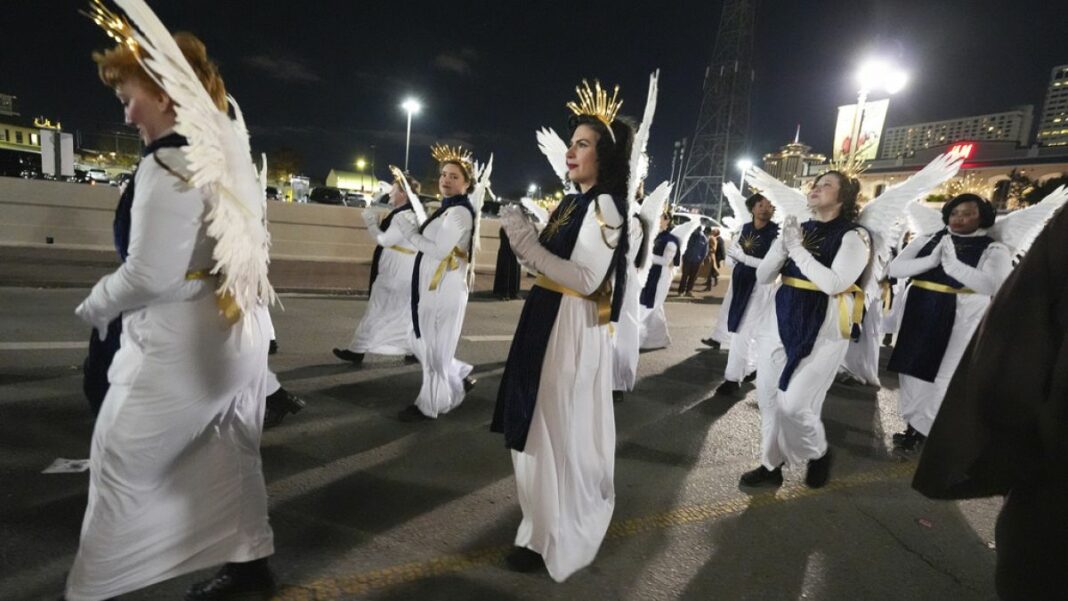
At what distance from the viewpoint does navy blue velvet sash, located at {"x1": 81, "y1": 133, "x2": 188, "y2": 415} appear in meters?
1.79

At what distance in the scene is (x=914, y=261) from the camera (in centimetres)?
470

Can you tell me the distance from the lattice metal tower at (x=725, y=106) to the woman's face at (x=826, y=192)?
4579 centimetres

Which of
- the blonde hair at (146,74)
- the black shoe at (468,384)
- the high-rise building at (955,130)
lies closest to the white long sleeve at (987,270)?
the black shoe at (468,384)

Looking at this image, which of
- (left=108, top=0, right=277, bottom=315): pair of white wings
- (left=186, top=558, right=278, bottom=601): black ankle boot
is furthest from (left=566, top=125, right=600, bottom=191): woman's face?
(left=186, top=558, right=278, bottom=601): black ankle boot

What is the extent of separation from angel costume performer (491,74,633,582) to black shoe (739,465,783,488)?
5.35 feet

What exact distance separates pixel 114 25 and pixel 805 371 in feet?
12.3

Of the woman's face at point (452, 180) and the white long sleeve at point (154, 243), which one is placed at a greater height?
the woman's face at point (452, 180)

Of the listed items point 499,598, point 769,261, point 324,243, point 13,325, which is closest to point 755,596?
point 499,598

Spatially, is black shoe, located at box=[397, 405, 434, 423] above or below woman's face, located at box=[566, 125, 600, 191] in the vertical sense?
below

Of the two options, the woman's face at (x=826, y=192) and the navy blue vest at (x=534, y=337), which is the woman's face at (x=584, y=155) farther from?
the woman's face at (x=826, y=192)

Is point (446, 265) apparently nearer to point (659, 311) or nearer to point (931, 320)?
point (931, 320)

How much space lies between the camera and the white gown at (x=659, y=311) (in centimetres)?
738

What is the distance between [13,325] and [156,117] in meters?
5.62

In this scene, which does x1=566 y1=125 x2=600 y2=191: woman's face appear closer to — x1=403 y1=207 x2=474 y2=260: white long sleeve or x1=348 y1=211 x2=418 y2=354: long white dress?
x1=403 y1=207 x2=474 y2=260: white long sleeve
